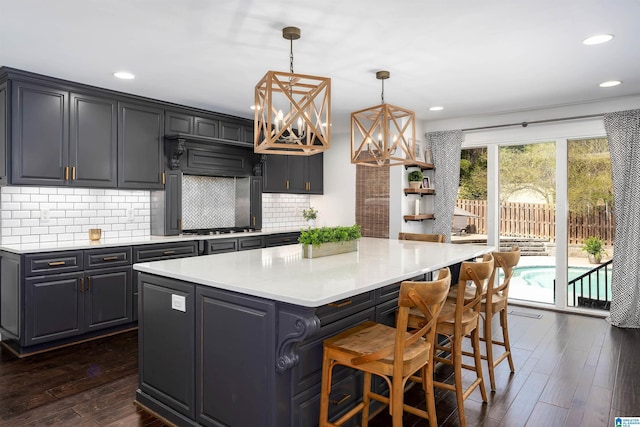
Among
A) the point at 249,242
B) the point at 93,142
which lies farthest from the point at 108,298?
the point at 249,242

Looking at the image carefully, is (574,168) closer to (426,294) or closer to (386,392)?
(386,392)

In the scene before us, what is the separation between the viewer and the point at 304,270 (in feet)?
8.36

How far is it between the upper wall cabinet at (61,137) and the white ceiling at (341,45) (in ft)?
0.84

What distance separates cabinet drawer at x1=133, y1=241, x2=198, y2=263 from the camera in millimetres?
4336

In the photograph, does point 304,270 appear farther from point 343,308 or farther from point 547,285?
point 547,285

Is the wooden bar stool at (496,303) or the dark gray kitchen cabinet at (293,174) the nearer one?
the wooden bar stool at (496,303)

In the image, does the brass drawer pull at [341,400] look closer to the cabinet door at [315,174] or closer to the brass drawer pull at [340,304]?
the brass drawer pull at [340,304]

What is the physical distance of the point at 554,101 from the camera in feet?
16.3

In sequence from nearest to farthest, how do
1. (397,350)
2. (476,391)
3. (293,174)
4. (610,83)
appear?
(397,350), (476,391), (610,83), (293,174)

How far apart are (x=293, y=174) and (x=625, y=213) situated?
4.41 metres

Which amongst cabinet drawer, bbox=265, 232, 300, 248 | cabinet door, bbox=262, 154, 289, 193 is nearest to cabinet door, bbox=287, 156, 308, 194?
cabinet door, bbox=262, 154, 289, 193

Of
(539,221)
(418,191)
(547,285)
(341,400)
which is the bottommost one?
(341,400)

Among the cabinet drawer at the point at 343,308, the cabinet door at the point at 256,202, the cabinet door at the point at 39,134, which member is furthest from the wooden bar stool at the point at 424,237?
the cabinet door at the point at 39,134

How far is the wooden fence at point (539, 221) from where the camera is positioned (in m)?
5.08
